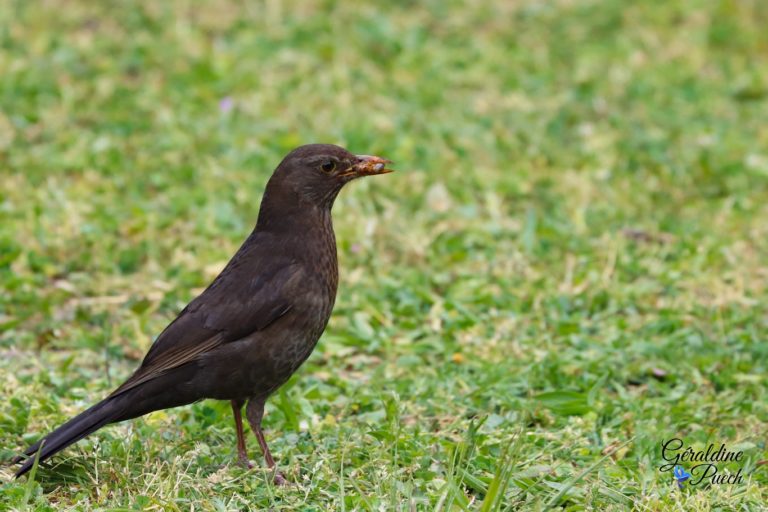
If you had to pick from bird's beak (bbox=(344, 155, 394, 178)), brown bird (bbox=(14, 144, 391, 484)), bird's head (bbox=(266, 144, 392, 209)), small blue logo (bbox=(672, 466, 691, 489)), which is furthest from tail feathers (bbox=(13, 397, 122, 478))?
small blue logo (bbox=(672, 466, 691, 489))

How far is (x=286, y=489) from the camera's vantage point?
4652mm

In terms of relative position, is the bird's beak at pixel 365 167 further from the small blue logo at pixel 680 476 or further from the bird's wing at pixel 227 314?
the small blue logo at pixel 680 476

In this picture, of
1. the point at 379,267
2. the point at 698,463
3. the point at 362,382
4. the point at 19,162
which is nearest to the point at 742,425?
the point at 698,463

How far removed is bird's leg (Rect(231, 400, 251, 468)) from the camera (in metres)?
4.95

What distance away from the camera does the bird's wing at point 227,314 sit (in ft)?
16.1

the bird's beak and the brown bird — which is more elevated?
the bird's beak

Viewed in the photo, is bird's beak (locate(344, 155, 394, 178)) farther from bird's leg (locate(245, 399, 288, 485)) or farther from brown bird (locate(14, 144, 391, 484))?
bird's leg (locate(245, 399, 288, 485))

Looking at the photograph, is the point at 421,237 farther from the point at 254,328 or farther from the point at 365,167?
the point at 254,328

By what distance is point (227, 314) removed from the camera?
4977 millimetres

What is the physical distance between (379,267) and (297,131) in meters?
1.94

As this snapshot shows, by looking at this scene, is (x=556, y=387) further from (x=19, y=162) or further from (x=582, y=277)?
(x=19, y=162)

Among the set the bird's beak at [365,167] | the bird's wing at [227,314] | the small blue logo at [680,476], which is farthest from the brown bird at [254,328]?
the small blue logo at [680,476]

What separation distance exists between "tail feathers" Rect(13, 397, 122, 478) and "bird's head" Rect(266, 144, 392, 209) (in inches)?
46.9

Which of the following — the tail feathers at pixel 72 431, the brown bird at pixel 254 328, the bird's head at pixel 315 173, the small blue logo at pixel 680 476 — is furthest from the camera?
the bird's head at pixel 315 173
